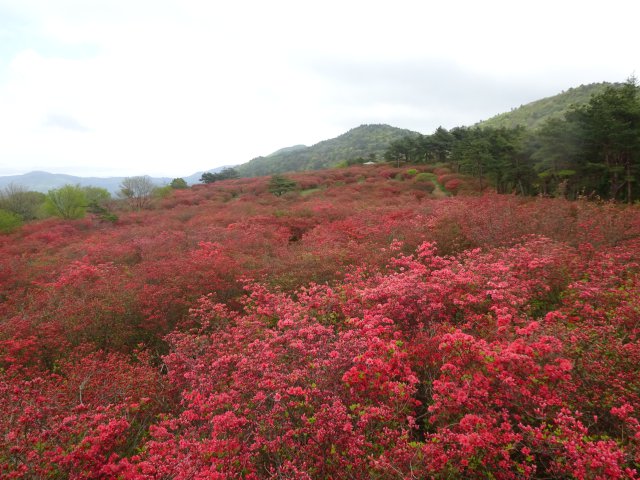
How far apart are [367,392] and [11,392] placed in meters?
5.87

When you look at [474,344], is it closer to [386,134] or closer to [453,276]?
[453,276]

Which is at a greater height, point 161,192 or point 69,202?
point 161,192

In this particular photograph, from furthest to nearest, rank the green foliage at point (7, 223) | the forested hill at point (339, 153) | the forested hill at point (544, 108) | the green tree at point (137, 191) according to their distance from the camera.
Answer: the forested hill at point (339, 153) < the forested hill at point (544, 108) < the green tree at point (137, 191) < the green foliage at point (7, 223)

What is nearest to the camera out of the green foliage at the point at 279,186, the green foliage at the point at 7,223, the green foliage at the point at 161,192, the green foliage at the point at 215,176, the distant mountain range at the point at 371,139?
the green foliage at the point at 7,223

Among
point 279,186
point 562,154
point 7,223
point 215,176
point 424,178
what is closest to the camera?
point 562,154

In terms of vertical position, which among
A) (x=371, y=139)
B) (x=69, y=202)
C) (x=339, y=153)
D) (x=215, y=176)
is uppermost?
(x=371, y=139)

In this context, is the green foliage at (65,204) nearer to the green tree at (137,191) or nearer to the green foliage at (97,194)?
the green foliage at (97,194)

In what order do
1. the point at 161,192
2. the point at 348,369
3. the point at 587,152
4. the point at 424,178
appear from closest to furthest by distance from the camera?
the point at 348,369 < the point at 587,152 < the point at 424,178 < the point at 161,192

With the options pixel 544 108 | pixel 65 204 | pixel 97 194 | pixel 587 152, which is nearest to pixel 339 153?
pixel 544 108

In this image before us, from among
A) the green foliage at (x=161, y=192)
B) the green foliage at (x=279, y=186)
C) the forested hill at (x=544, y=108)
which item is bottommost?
the green foliage at (x=279, y=186)

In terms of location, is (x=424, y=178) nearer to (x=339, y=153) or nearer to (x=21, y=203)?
(x=21, y=203)

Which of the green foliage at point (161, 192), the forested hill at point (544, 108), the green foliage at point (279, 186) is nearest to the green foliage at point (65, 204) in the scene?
the green foliage at point (161, 192)

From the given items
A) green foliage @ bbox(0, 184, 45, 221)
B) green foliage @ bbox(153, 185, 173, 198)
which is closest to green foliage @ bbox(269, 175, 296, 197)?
green foliage @ bbox(153, 185, 173, 198)

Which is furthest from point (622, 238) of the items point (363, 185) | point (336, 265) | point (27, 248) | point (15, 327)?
point (27, 248)
